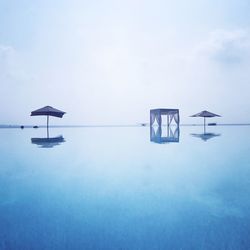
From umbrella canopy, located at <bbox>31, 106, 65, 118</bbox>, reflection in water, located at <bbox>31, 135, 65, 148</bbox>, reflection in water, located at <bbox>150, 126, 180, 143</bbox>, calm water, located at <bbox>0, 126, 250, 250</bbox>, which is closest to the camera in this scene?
calm water, located at <bbox>0, 126, 250, 250</bbox>

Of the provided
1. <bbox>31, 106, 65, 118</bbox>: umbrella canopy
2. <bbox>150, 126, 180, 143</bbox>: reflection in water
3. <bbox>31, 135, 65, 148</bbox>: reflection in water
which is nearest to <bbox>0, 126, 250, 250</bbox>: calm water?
<bbox>31, 135, 65, 148</bbox>: reflection in water

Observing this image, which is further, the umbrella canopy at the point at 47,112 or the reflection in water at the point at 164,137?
the umbrella canopy at the point at 47,112

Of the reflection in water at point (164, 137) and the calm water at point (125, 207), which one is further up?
the reflection in water at point (164, 137)

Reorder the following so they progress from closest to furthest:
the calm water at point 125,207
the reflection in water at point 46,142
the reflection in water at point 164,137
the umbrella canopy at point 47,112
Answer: the calm water at point 125,207
the reflection in water at point 46,142
the reflection in water at point 164,137
the umbrella canopy at point 47,112

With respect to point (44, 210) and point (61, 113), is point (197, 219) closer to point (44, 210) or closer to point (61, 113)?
point (44, 210)

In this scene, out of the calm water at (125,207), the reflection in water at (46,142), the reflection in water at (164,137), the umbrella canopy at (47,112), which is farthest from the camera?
the umbrella canopy at (47,112)

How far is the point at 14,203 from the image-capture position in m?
3.36

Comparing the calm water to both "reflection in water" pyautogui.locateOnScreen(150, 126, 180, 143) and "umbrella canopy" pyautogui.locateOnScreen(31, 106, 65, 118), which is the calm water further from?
"umbrella canopy" pyautogui.locateOnScreen(31, 106, 65, 118)

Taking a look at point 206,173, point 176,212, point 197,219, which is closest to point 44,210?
point 176,212

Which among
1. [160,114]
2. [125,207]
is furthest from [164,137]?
[125,207]

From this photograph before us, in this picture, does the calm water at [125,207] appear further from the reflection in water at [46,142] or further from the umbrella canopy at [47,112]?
the umbrella canopy at [47,112]

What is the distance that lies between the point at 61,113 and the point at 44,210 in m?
15.7

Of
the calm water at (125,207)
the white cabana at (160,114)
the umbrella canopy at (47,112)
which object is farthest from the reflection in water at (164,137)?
the umbrella canopy at (47,112)

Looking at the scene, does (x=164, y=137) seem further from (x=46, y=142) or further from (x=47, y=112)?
(x=47, y=112)
